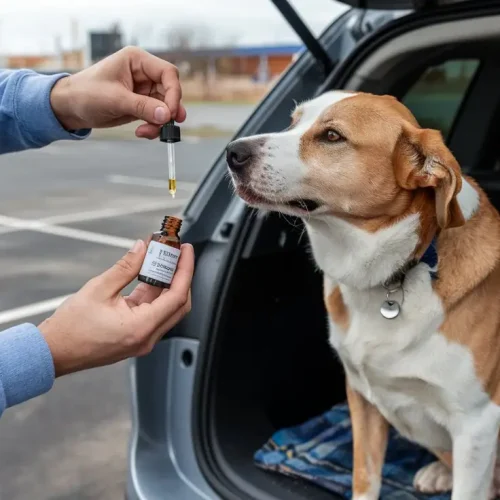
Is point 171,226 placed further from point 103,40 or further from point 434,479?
point 103,40

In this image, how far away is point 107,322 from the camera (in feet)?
4.18

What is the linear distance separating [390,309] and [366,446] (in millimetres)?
522

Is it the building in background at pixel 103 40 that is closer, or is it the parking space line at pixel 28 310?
the building in background at pixel 103 40

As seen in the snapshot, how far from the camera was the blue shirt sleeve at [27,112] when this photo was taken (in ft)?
5.60

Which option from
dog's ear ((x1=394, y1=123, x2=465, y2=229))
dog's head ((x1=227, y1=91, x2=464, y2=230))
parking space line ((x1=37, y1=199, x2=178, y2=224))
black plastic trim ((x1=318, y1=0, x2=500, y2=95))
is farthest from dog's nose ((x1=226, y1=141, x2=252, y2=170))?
parking space line ((x1=37, y1=199, x2=178, y2=224))

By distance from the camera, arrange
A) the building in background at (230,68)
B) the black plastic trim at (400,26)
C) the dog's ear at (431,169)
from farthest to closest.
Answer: the building in background at (230,68) < the black plastic trim at (400,26) < the dog's ear at (431,169)

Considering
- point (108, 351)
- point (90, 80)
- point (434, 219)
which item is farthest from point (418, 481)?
point (90, 80)

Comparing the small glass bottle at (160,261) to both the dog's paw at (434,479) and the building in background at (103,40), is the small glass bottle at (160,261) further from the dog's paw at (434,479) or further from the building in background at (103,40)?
the building in background at (103,40)

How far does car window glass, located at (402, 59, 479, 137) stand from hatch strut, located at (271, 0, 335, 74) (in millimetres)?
538

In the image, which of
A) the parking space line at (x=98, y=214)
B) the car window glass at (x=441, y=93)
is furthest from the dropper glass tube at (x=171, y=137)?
the parking space line at (x=98, y=214)

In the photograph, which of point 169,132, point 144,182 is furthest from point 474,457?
point 144,182

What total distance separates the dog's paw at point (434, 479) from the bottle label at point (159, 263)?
4.10ft

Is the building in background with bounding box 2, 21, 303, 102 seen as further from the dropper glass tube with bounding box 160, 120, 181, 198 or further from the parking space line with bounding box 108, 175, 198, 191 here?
the dropper glass tube with bounding box 160, 120, 181, 198

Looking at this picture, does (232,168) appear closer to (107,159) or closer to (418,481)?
(418,481)
